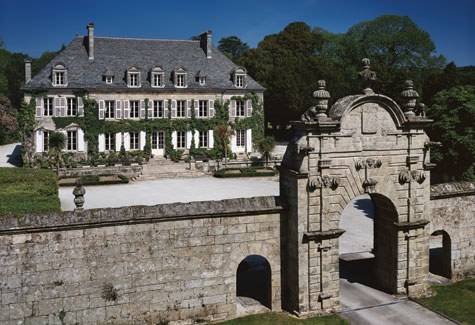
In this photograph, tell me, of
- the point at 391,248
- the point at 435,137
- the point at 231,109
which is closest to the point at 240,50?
the point at 231,109

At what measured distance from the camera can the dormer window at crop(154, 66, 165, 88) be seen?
40.3 meters

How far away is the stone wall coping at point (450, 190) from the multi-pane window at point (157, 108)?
30.7m

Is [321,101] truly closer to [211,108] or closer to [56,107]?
[211,108]

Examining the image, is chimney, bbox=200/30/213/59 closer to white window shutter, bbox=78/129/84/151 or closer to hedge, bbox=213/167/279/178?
hedge, bbox=213/167/279/178

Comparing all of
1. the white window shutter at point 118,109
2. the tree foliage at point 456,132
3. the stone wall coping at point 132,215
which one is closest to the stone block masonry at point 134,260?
the stone wall coping at point 132,215

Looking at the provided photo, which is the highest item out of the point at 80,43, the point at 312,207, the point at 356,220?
the point at 80,43

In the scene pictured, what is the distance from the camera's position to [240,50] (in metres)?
88.1

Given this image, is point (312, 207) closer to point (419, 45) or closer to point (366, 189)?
point (366, 189)

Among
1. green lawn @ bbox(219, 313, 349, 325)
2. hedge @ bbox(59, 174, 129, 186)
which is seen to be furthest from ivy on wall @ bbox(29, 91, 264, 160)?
green lawn @ bbox(219, 313, 349, 325)

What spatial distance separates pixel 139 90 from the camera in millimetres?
39938

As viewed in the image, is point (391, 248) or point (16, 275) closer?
point (16, 275)

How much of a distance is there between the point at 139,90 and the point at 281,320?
32.0 meters

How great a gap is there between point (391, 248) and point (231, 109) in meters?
31.5

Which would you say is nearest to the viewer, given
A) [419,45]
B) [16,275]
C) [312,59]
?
[16,275]
